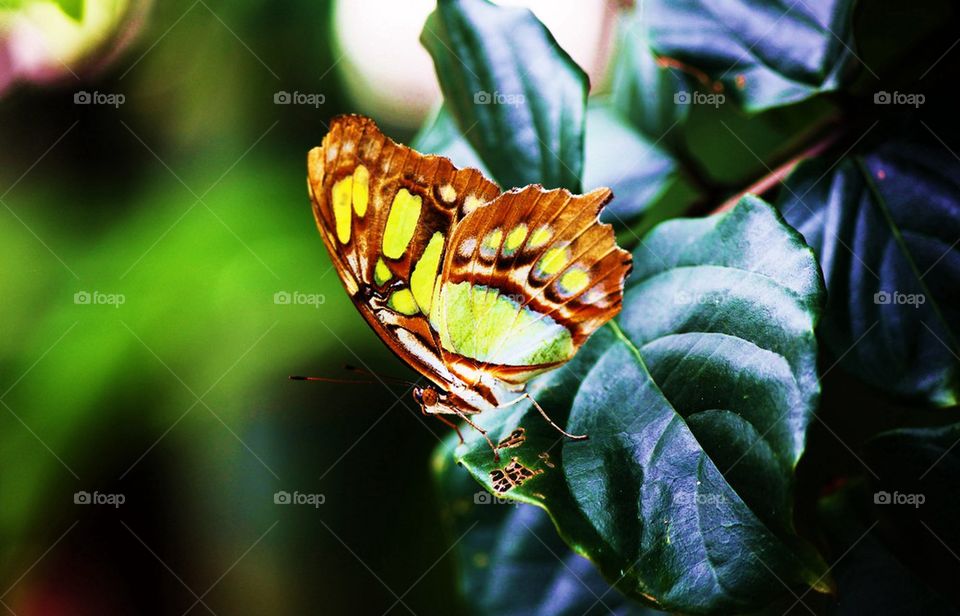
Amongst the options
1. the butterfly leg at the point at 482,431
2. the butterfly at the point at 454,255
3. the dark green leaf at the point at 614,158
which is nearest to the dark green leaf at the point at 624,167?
the dark green leaf at the point at 614,158

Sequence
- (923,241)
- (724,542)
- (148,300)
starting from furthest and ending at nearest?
1. (148,300)
2. (923,241)
3. (724,542)

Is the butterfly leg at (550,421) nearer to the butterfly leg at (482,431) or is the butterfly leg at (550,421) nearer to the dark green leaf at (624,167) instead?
the butterfly leg at (482,431)

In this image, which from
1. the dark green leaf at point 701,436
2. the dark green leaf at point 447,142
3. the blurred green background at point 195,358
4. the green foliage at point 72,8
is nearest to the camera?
the dark green leaf at point 701,436

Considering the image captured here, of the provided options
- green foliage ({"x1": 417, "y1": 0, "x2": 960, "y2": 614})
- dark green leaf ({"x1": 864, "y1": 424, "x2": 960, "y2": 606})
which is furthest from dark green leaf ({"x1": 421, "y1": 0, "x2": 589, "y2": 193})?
dark green leaf ({"x1": 864, "y1": 424, "x2": 960, "y2": 606})

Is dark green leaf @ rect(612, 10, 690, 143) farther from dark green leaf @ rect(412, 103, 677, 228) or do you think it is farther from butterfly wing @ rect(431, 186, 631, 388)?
butterfly wing @ rect(431, 186, 631, 388)

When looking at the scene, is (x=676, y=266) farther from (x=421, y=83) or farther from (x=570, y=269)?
(x=421, y=83)

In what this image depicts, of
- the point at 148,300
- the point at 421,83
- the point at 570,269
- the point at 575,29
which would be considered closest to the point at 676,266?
the point at 570,269
